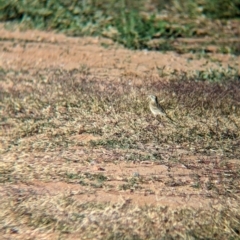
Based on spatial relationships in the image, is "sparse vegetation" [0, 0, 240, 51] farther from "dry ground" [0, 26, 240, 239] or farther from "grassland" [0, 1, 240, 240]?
"dry ground" [0, 26, 240, 239]

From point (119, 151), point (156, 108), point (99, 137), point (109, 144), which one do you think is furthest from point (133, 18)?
point (119, 151)

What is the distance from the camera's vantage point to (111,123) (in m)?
5.90

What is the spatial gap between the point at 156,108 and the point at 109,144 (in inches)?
31.9

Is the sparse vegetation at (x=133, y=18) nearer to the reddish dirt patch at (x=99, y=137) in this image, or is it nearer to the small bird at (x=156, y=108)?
the reddish dirt patch at (x=99, y=137)

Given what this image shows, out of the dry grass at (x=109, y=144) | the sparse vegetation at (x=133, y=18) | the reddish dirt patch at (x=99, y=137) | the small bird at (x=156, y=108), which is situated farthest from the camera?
the sparse vegetation at (x=133, y=18)

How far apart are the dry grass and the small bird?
0.05 m

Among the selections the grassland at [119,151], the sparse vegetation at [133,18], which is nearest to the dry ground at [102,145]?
the grassland at [119,151]

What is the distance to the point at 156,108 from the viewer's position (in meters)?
6.18

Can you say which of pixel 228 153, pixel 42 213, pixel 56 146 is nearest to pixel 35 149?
pixel 56 146

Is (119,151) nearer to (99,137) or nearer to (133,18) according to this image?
(99,137)

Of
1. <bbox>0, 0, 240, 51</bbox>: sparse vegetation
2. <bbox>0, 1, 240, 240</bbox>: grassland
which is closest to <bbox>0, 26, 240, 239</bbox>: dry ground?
<bbox>0, 1, 240, 240</bbox>: grassland

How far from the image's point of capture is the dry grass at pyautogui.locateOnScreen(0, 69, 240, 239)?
4.42 m

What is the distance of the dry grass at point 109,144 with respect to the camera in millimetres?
4418

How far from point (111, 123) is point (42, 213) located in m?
1.51
